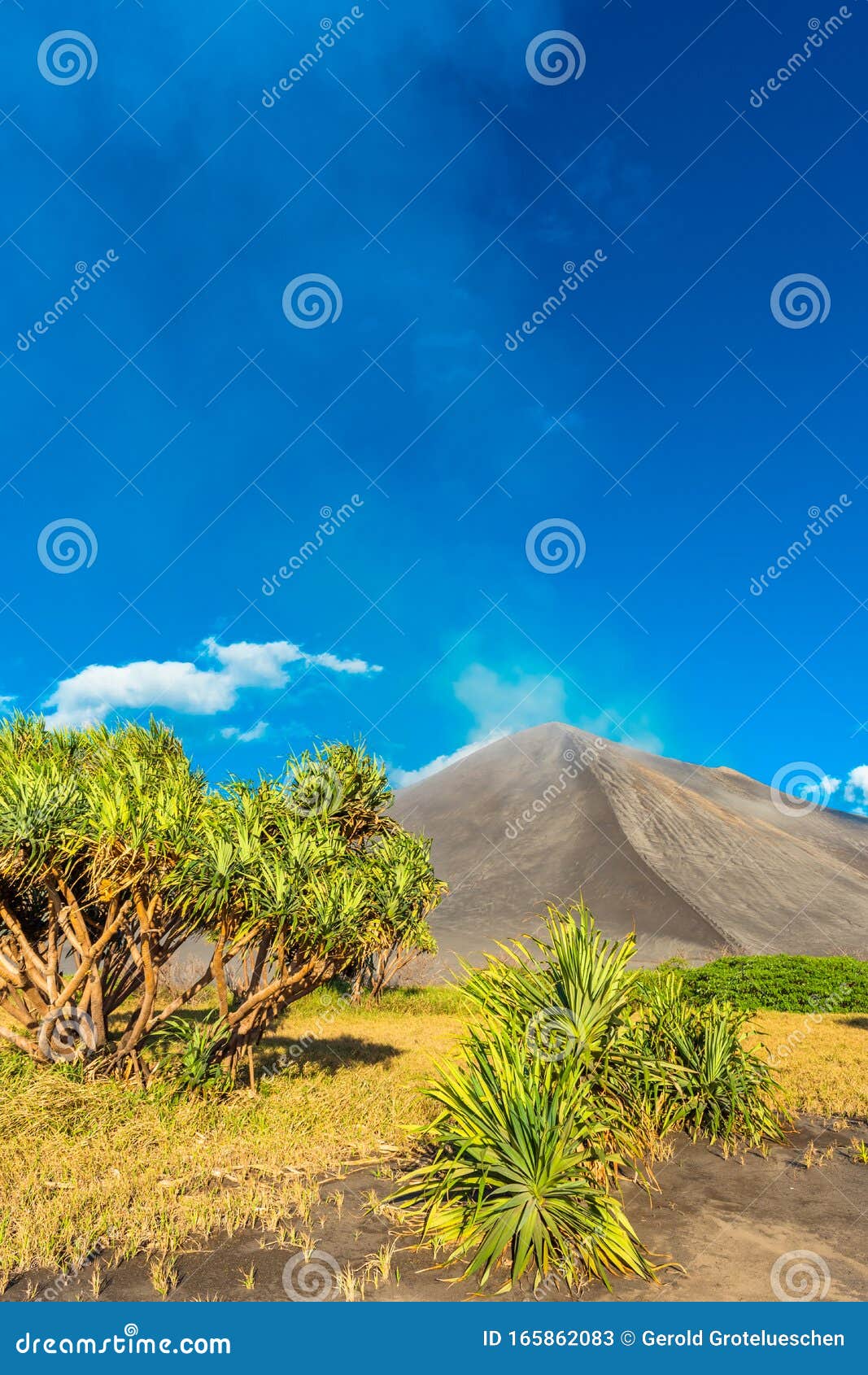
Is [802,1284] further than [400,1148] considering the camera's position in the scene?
No

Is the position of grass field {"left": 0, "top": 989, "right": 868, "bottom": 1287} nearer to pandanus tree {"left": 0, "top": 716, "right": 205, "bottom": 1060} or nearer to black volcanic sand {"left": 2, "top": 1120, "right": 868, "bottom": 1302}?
black volcanic sand {"left": 2, "top": 1120, "right": 868, "bottom": 1302}

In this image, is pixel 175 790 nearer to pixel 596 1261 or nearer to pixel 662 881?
pixel 596 1261

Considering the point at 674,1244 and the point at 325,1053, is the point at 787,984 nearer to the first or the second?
the point at 325,1053

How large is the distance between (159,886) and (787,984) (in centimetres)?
2491

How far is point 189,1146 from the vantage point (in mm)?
8234

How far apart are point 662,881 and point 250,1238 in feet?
213

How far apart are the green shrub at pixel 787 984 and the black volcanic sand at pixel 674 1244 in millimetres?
18719

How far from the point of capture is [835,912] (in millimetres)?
66188

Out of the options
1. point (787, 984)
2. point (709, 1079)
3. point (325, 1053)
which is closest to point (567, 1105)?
point (709, 1079)

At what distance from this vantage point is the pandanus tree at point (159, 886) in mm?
9242

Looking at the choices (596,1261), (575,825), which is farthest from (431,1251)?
(575,825)

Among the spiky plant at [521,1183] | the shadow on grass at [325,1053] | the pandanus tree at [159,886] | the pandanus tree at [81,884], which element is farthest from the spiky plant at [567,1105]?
the shadow on grass at [325,1053]
